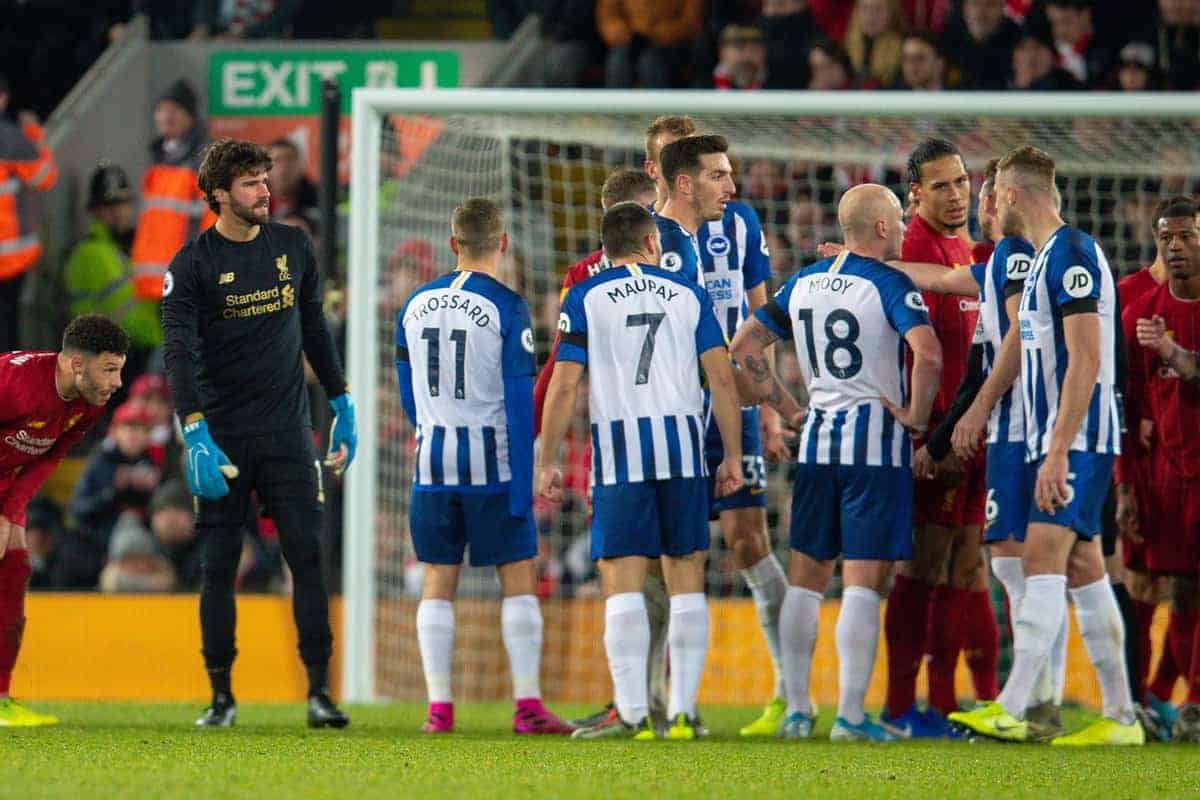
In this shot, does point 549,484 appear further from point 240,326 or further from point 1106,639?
point 1106,639

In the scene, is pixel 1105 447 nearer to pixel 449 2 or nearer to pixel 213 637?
pixel 213 637

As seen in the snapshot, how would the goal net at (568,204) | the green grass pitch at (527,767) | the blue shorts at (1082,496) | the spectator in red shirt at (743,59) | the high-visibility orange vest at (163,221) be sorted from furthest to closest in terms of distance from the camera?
the high-visibility orange vest at (163,221) < the spectator in red shirt at (743,59) < the goal net at (568,204) < the blue shorts at (1082,496) < the green grass pitch at (527,767)

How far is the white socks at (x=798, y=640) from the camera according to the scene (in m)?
6.73

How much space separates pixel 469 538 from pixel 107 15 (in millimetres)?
9131

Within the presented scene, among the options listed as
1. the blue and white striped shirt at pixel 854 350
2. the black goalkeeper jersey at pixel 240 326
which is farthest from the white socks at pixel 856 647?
the black goalkeeper jersey at pixel 240 326

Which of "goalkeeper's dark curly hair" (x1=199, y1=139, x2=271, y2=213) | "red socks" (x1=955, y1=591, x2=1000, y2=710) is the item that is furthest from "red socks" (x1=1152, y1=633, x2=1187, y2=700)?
"goalkeeper's dark curly hair" (x1=199, y1=139, x2=271, y2=213)

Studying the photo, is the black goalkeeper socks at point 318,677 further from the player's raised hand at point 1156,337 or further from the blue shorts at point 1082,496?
the player's raised hand at point 1156,337

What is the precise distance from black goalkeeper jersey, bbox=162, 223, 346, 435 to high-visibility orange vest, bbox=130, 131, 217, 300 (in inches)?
227

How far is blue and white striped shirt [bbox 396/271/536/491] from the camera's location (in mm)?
6785

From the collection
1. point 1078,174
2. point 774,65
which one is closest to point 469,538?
point 1078,174

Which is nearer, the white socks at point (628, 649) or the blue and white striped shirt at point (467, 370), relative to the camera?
the white socks at point (628, 649)

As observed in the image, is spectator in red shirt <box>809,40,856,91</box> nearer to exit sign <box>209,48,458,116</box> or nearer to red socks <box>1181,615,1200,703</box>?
exit sign <box>209,48,458,116</box>

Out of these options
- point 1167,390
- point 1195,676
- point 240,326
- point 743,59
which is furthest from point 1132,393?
point 743,59

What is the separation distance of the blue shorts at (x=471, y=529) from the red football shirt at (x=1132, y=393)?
228 centimetres
